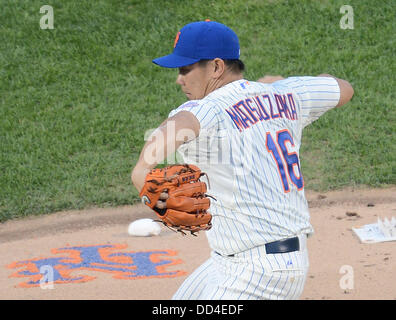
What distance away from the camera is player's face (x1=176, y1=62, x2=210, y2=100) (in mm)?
3428

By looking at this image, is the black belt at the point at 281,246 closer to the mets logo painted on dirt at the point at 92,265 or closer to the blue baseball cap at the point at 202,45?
the blue baseball cap at the point at 202,45

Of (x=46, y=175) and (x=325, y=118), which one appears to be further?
(x=325, y=118)

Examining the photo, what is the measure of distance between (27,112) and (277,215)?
23.4ft

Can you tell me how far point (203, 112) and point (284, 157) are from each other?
50cm

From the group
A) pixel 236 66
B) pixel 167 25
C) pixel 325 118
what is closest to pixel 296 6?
pixel 167 25

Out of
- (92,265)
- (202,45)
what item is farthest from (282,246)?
(92,265)

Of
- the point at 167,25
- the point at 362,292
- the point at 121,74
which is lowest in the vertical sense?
the point at 362,292

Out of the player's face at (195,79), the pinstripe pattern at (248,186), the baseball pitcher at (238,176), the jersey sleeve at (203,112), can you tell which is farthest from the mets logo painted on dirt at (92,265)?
the jersey sleeve at (203,112)

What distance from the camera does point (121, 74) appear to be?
34.5ft

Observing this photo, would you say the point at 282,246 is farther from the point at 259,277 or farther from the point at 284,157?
the point at 284,157

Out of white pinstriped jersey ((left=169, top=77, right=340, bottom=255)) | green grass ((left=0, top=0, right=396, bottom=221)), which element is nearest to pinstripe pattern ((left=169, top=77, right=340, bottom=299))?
white pinstriped jersey ((left=169, top=77, right=340, bottom=255))

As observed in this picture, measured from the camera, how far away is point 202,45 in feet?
11.1

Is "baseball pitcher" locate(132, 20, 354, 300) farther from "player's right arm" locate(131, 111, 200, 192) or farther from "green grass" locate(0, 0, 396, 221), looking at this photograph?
"green grass" locate(0, 0, 396, 221)

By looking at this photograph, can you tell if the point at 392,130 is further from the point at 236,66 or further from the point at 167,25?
the point at 236,66
